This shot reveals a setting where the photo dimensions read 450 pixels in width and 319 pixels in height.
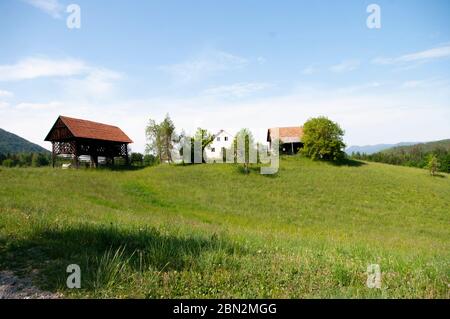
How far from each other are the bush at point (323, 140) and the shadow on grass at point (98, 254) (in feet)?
183

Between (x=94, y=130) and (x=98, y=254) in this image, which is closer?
(x=98, y=254)

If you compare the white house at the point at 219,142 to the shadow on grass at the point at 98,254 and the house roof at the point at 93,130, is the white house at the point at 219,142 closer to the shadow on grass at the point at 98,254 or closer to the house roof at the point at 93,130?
the house roof at the point at 93,130

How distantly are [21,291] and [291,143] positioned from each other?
70.5 m

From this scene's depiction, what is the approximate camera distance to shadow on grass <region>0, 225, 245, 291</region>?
4.96m

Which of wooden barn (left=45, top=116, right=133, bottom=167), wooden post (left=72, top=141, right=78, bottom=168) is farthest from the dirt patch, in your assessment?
wooden post (left=72, top=141, right=78, bottom=168)

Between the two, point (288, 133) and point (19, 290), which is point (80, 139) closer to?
point (288, 133)

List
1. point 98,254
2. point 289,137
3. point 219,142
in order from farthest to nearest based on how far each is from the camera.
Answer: point 289,137, point 219,142, point 98,254

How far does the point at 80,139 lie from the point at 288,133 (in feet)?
146

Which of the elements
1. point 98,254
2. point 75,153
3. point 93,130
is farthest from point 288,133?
point 98,254

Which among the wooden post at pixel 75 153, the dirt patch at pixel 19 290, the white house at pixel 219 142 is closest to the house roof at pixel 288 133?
the white house at pixel 219 142

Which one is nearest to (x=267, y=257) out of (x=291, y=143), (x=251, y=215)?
(x=251, y=215)

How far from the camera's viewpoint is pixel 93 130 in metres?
53.4
